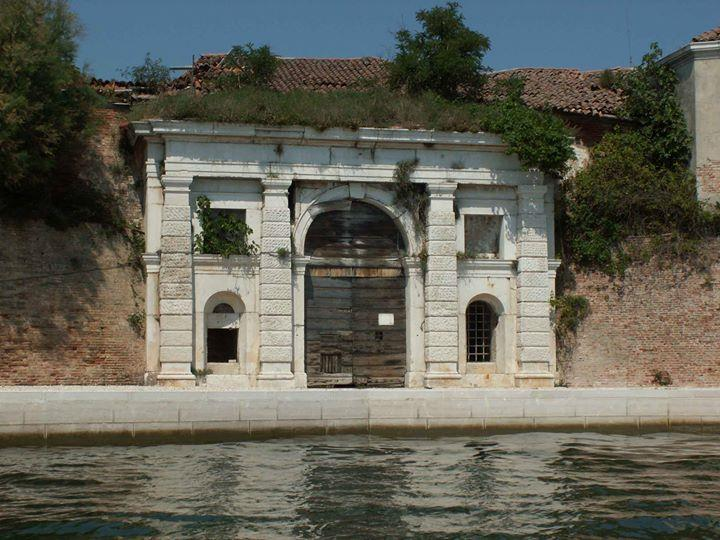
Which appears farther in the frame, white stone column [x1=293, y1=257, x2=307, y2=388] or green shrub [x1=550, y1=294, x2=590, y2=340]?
green shrub [x1=550, y1=294, x2=590, y2=340]

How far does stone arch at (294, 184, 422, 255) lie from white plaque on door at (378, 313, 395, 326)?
1.54 m

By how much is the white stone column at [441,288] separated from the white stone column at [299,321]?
9.28 ft

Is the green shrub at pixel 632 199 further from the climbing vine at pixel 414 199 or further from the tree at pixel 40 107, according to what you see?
the tree at pixel 40 107

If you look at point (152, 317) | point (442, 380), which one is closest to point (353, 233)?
point (442, 380)

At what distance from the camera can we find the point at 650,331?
2825 cm

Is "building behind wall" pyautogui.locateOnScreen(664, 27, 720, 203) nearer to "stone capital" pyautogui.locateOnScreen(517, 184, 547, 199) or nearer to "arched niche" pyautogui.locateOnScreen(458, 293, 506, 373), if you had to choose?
"stone capital" pyautogui.locateOnScreen(517, 184, 547, 199)

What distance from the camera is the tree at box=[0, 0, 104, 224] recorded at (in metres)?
24.0

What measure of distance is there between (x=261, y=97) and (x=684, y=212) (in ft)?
34.7

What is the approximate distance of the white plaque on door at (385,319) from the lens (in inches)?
1079

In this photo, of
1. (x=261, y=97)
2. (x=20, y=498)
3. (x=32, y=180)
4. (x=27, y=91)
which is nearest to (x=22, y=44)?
(x=27, y=91)

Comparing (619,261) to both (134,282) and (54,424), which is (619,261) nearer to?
(134,282)

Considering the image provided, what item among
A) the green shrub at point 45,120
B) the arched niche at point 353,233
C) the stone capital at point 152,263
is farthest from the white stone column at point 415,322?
the green shrub at point 45,120

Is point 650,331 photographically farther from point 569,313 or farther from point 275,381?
point 275,381

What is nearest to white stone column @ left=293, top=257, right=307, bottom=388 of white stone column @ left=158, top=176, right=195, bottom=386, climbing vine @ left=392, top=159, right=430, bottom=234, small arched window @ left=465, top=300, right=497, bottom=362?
white stone column @ left=158, top=176, right=195, bottom=386
